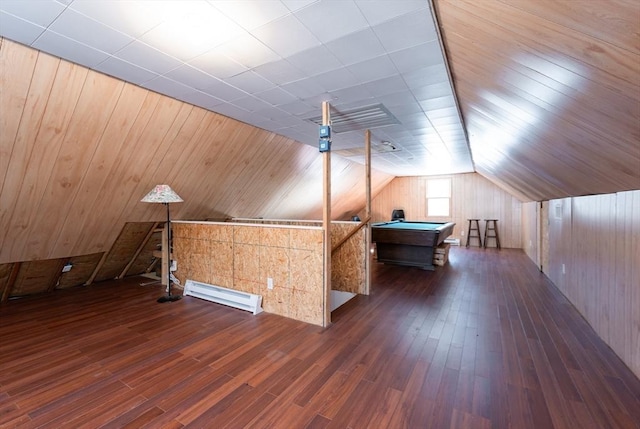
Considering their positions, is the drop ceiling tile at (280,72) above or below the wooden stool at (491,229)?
above

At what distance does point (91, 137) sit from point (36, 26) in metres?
1.20

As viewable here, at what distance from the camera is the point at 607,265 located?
105 inches

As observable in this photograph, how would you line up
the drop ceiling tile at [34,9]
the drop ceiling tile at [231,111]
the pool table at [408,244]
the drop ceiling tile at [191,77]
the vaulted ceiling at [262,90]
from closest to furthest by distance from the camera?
the vaulted ceiling at [262,90]
the drop ceiling tile at [34,9]
the drop ceiling tile at [191,77]
the drop ceiling tile at [231,111]
the pool table at [408,244]

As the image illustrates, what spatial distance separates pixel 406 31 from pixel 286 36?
900 millimetres

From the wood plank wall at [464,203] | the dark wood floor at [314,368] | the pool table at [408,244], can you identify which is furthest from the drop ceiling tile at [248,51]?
the wood plank wall at [464,203]

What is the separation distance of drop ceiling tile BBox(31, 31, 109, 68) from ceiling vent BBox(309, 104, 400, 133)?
8.09ft

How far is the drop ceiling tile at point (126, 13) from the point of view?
1733mm

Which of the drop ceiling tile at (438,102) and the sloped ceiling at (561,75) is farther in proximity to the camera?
the drop ceiling tile at (438,102)

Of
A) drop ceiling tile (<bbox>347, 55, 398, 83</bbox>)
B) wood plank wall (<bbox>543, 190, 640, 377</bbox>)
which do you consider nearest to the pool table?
wood plank wall (<bbox>543, 190, 640, 377</bbox>)

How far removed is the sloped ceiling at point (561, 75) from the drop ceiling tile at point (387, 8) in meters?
0.13

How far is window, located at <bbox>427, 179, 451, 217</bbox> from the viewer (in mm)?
9680

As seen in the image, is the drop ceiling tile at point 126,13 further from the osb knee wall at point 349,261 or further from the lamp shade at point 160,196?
the osb knee wall at point 349,261

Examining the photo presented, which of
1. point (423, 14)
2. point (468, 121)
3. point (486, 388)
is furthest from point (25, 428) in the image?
point (468, 121)

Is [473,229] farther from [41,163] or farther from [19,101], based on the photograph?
[19,101]
